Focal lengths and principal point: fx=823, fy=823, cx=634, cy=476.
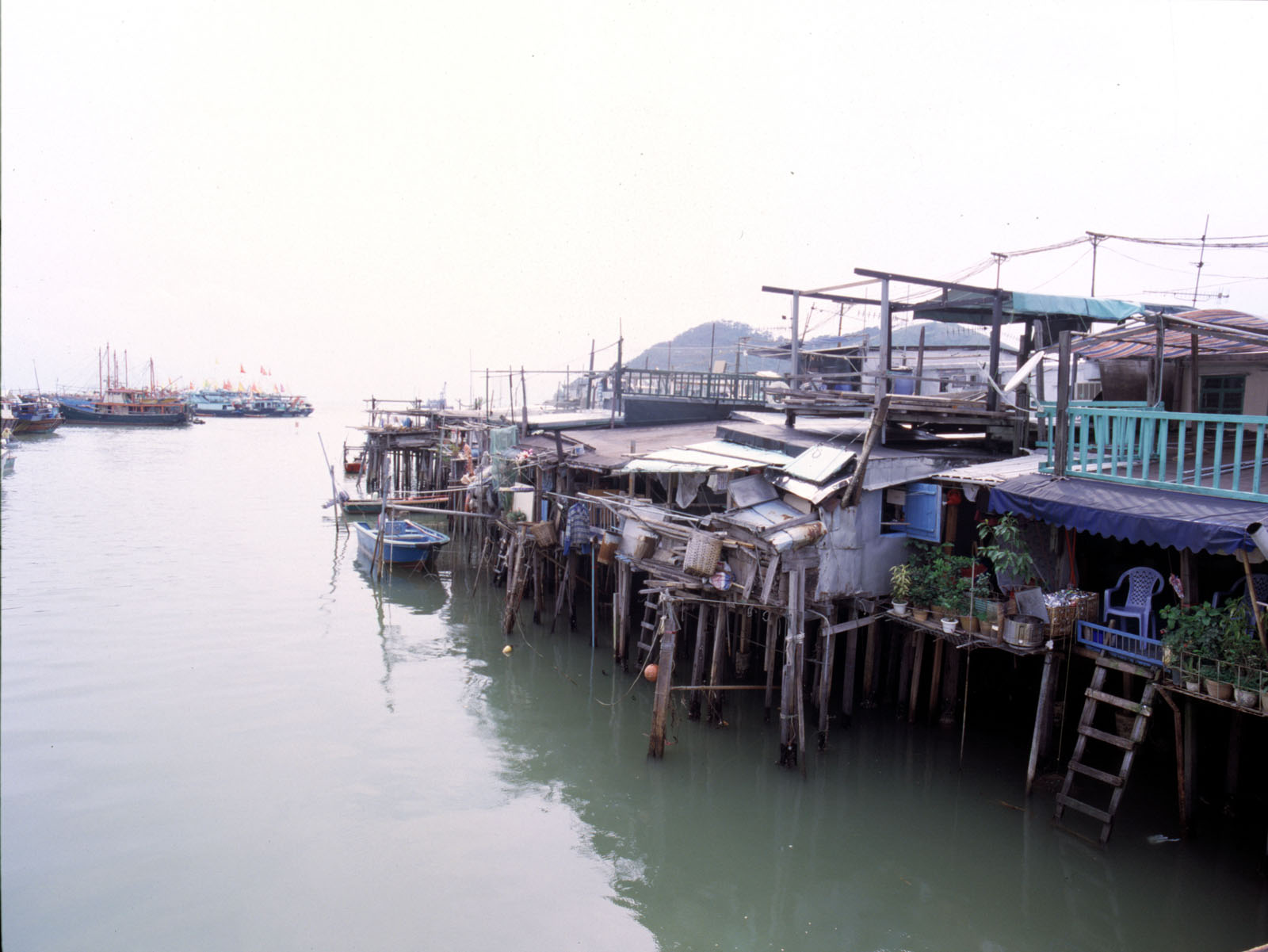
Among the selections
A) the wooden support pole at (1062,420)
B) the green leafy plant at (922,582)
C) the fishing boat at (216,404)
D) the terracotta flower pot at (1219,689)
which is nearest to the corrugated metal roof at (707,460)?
the green leafy plant at (922,582)

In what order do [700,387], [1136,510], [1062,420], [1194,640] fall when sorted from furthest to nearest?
[700,387] → [1062,420] → [1136,510] → [1194,640]

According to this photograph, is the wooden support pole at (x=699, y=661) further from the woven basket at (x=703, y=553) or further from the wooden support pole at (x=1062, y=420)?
the wooden support pole at (x=1062, y=420)

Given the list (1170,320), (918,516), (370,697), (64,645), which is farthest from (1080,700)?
(64,645)

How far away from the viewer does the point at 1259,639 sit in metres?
8.57

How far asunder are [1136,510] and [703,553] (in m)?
5.77

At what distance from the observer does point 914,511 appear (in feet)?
42.4

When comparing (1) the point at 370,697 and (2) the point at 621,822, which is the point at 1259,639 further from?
(1) the point at 370,697

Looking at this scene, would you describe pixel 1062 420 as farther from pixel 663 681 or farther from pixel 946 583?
pixel 663 681

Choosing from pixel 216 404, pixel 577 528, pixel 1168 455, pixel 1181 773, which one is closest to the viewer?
pixel 1181 773

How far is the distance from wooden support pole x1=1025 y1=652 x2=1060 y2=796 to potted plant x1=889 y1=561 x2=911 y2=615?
77.8 inches

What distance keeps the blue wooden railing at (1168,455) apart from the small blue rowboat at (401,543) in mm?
16917

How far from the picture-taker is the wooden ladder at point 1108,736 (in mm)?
9523

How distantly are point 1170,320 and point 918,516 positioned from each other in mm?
4422

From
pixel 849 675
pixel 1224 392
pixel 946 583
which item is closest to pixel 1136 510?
pixel 946 583
